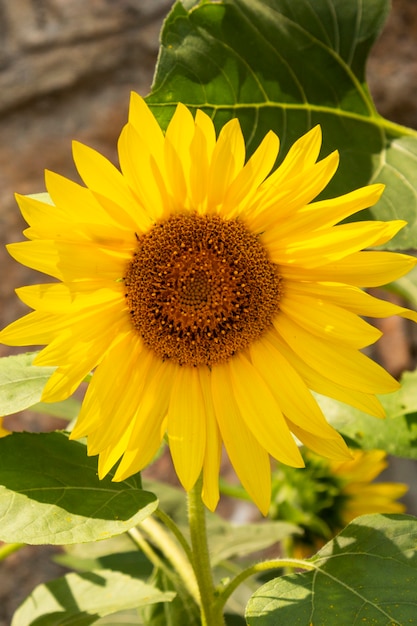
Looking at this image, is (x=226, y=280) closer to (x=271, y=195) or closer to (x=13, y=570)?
(x=271, y=195)

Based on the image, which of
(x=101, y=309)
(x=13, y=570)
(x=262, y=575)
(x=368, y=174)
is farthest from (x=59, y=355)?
(x=13, y=570)

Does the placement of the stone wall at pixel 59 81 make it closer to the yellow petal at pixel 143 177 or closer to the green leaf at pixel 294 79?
the green leaf at pixel 294 79

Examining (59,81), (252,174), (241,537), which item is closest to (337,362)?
(252,174)

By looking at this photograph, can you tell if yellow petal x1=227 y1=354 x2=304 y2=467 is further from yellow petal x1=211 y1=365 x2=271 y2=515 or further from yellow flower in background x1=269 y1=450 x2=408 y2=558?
yellow flower in background x1=269 y1=450 x2=408 y2=558

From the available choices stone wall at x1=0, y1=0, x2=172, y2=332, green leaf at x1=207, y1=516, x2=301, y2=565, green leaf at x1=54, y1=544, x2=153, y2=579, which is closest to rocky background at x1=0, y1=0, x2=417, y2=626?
stone wall at x1=0, y1=0, x2=172, y2=332

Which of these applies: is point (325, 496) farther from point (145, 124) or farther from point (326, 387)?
point (145, 124)

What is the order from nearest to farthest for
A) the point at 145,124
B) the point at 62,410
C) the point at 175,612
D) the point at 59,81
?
1. the point at 145,124
2. the point at 175,612
3. the point at 62,410
4. the point at 59,81

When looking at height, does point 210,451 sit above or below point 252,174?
below
